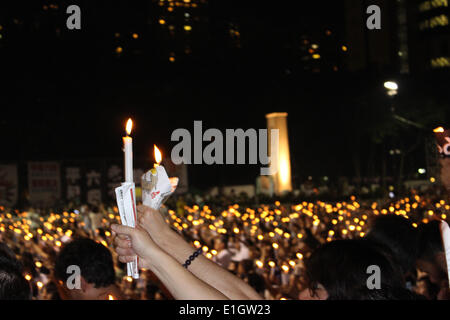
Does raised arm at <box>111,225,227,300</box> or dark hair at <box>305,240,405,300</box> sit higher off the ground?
raised arm at <box>111,225,227,300</box>

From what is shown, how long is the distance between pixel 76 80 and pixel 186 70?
462cm

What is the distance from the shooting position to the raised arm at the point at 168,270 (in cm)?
152

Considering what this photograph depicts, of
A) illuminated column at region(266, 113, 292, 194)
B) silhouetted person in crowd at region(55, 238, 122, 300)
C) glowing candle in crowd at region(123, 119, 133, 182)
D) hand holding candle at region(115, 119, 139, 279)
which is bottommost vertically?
silhouetted person in crowd at region(55, 238, 122, 300)

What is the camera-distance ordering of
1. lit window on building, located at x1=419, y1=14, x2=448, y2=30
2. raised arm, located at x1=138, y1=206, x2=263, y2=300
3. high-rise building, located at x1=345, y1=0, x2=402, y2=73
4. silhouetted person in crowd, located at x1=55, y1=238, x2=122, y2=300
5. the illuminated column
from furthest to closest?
lit window on building, located at x1=419, y1=14, x2=448, y2=30 < the illuminated column < high-rise building, located at x1=345, y1=0, x2=402, y2=73 < silhouetted person in crowd, located at x1=55, y1=238, x2=122, y2=300 < raised arm, located at x1=138, y1=206, x2=263, y2=300

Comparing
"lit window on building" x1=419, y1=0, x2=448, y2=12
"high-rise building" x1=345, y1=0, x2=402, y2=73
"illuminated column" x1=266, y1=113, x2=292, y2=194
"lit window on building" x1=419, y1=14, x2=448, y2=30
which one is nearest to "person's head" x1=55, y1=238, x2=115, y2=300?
"high-rise building" x1=345, y1=0, x2=402, y2=73

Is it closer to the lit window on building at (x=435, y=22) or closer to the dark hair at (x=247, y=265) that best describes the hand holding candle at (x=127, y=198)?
the dark hair at (x=247, y=265)

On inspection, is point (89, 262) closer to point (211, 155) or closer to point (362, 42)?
point (362, 42)

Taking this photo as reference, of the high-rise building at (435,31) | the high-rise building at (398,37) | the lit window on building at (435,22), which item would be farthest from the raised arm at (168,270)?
the lit window on building at (435,22)

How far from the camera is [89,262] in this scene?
3234 millimetres

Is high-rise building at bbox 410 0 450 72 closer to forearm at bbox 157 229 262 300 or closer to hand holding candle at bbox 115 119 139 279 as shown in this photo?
forearm at bbox 157 229 262 300

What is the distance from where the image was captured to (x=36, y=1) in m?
21.0

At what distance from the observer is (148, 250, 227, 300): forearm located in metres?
1.52

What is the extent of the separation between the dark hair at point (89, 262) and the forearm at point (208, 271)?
115 centimetres

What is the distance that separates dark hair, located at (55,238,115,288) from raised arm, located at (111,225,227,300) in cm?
150
